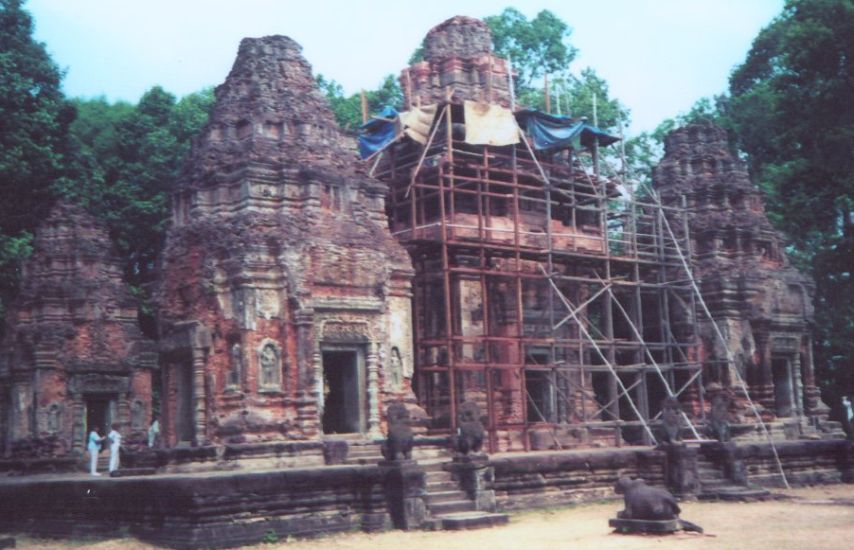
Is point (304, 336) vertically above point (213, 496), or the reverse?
point (304, 336)

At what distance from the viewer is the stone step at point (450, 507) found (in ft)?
50.7

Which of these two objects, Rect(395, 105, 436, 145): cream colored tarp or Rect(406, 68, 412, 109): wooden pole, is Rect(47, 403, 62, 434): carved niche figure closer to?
Rect(395, 105, 436, 145): cream colored tarp

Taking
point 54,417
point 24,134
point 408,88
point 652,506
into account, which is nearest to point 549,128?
point 408,88

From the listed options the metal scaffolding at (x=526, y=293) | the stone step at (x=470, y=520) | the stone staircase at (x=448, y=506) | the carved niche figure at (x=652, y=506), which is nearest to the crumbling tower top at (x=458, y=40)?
the metal scaffolding at (x=526, y=293)

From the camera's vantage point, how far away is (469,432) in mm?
16469

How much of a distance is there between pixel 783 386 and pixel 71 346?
17587 millimetres

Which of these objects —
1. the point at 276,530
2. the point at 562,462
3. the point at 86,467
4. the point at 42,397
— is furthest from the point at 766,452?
the point at 42,397

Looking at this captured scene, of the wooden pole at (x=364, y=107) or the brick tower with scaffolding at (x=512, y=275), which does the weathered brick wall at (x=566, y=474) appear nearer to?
the brick tower with scaffolding at (x=512, y=275)

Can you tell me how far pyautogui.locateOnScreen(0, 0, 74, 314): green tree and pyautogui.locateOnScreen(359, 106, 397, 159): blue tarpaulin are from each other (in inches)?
370

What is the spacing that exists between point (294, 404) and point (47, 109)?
1665cm

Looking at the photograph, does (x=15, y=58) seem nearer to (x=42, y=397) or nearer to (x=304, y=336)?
(x=42, y=397)

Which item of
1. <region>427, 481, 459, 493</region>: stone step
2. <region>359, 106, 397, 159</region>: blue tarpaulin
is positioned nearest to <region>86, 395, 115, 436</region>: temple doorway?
<region>359, 106, 397, 159</region>: blue tarpaulin

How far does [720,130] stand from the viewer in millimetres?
26547

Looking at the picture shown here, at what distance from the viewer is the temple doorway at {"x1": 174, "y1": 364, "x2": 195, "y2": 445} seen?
17.8 metres
